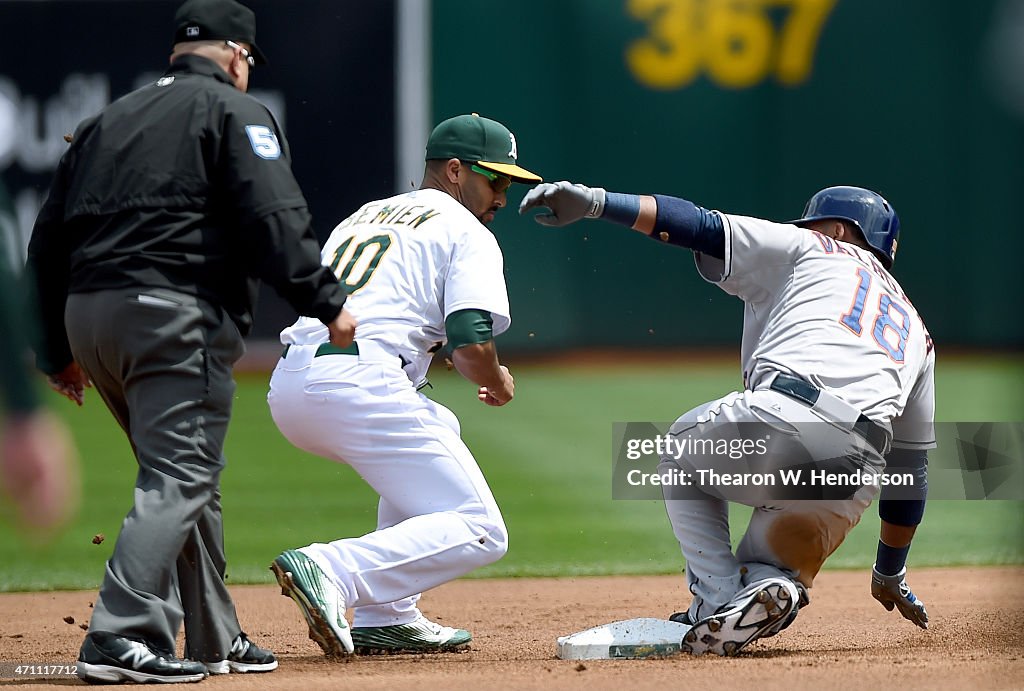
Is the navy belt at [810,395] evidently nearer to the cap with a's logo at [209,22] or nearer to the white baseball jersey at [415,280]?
the white baseball jersey at [415,280]

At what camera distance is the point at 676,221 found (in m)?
3.59

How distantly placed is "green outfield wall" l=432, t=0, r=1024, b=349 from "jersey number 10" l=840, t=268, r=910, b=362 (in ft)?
29.4

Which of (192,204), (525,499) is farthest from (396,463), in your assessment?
(525,499)

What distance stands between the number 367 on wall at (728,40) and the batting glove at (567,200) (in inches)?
390

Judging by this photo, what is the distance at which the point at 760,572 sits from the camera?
11.3 feet

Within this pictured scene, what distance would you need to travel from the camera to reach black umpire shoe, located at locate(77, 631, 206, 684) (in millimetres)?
3012

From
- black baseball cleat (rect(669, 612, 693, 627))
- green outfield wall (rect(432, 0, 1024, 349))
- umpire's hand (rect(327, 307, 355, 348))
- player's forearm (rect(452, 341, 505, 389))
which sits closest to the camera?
umpire's hand (rect(327, 307, 355, 348))

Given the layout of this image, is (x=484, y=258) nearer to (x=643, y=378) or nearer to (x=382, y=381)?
(x=382, y=381)

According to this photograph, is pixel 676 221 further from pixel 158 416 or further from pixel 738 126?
pixel 738 126

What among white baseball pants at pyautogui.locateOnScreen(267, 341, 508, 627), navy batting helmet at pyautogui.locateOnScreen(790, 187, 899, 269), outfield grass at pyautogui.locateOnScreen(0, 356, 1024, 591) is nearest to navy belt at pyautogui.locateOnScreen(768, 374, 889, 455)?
navy batting helmet at pyautogui.locateOnScreen(790, 187, 899, 269)

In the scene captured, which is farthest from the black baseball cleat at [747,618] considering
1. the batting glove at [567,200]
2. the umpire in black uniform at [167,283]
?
the umpire in black uniform at [167,283]

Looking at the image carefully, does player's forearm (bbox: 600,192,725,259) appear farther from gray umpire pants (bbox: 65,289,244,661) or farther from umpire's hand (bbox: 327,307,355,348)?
gray umpire pants (bbox: 65,289,244,661)

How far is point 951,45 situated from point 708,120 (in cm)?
253

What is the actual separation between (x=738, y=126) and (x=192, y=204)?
430 inches
